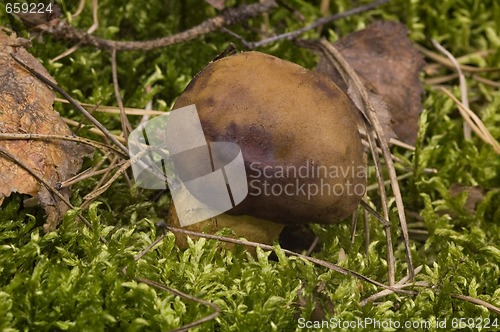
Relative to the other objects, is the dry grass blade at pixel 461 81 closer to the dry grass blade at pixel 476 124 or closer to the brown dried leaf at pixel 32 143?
the dry grass blade at pixel 476 124

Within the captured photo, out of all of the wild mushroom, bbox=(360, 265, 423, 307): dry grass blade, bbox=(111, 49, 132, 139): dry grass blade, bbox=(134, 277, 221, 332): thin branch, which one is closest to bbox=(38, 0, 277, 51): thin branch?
bbox=(111, 49, 132, 139): dry grass blade

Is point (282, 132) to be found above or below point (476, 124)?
above

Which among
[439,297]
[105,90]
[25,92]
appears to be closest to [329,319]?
[439,297]

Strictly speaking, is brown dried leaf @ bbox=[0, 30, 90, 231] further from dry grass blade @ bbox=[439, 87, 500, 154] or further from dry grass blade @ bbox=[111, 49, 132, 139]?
dry grass blade @ bbox=[439, 87, 500, 154]

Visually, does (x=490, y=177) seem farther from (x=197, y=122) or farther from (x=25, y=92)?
(x=25, y=92)

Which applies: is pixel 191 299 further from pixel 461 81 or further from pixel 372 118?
pixel 461 81

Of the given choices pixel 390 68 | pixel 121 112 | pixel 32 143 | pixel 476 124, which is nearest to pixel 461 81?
pixel 476 124

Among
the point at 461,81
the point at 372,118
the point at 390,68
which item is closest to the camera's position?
the point at 372,118
